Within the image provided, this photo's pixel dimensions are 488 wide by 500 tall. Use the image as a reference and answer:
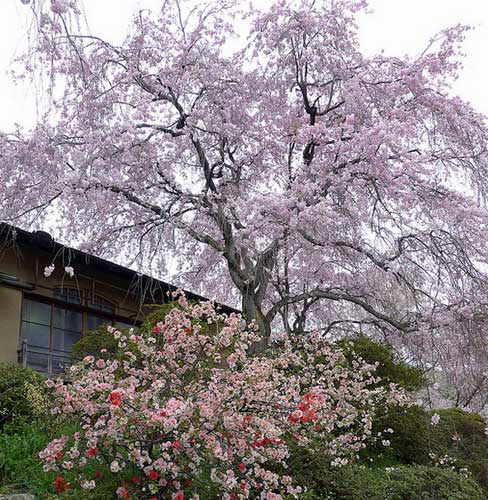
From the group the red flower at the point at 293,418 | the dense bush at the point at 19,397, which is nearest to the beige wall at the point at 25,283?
the dense bush at the point at 19,397

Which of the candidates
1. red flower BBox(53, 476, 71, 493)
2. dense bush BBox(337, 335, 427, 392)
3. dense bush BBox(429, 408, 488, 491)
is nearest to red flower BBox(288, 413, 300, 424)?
red flower BBox(53, 476, 71, 493)

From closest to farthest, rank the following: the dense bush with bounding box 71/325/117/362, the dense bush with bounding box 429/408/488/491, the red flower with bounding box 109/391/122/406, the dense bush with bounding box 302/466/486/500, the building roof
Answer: the red flower with bounding box 109/391/122/406 < the dense bush with bounding box 302/466/486/500 < the dense bush with bounding box 71/325/117/362 < the dense bush with bounding box 429/408/488/491 < the building roof

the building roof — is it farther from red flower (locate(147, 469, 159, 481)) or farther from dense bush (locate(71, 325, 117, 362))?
red flower (locate(147, 469, 159, 481))

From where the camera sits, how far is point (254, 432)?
482 centimetres

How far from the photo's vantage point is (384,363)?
360 inches

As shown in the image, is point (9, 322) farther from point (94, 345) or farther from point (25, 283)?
point (94, 345)

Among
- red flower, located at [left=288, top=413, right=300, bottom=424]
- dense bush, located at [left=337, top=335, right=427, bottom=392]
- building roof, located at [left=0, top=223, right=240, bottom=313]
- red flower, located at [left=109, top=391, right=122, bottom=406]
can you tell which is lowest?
red flower, located at [left=288, top=413, right=300, bottom=424]

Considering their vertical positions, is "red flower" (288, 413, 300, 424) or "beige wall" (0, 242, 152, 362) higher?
"beige wall" (0, 242, 152, 362)

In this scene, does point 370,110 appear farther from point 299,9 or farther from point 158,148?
point 158,148

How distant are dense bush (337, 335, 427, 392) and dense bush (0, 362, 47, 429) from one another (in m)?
4.19

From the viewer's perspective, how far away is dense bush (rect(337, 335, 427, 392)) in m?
9.03

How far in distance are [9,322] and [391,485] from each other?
6.48m

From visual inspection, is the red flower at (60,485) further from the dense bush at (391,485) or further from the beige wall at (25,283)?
the beige wall at (25,283)

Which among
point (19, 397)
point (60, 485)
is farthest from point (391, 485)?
point (19, 397)
